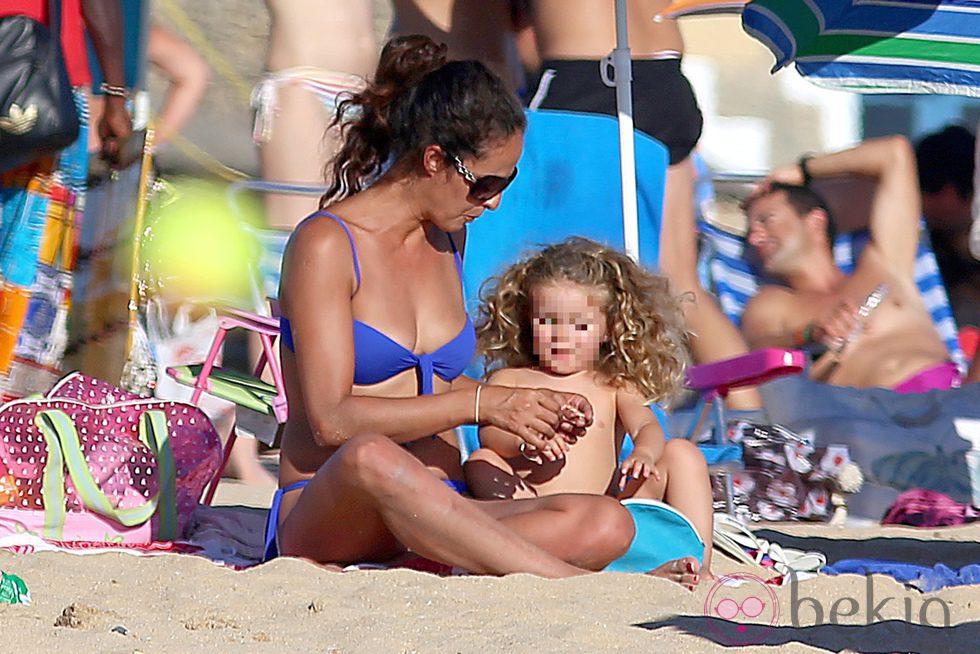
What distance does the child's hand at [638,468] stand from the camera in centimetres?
270

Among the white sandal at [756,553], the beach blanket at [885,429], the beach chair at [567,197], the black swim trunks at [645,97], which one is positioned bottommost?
the beach blanket at [885,429]

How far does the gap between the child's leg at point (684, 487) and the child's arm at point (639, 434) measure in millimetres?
31

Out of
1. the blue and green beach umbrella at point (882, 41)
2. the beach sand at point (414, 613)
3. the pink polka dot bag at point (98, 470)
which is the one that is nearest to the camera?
the beach sand at point (414, 613)

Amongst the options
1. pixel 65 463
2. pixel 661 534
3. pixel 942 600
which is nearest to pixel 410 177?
pixel 661 534

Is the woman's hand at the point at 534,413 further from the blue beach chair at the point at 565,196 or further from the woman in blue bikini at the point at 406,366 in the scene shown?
the blue beach chair at the point at 565,196

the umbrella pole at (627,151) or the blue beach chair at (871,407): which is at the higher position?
the umbrella pole at (627,151)

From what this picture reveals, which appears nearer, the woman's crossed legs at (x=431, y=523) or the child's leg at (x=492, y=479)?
the woman's crossed legs at (x=431, y=523)

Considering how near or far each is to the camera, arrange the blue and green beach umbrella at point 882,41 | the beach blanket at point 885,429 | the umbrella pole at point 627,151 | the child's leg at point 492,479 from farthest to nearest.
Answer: the beach blanket at point 885,429 < the umbrella pole at point 627,151 < the blue and green beach umbrella at point 882,41 < the child's leg at point 492,479

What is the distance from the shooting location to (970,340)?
199 inches

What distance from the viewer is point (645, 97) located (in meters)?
4.84

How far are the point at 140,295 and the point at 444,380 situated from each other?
244 cm

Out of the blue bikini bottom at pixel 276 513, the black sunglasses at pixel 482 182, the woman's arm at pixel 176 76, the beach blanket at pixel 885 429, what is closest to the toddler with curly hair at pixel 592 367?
the blue bikini bottom at pixel 276 513

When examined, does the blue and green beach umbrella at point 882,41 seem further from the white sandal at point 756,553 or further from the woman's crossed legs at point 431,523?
the woman's crossed legs at point 431,523

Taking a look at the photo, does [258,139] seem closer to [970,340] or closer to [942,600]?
[970,340]
